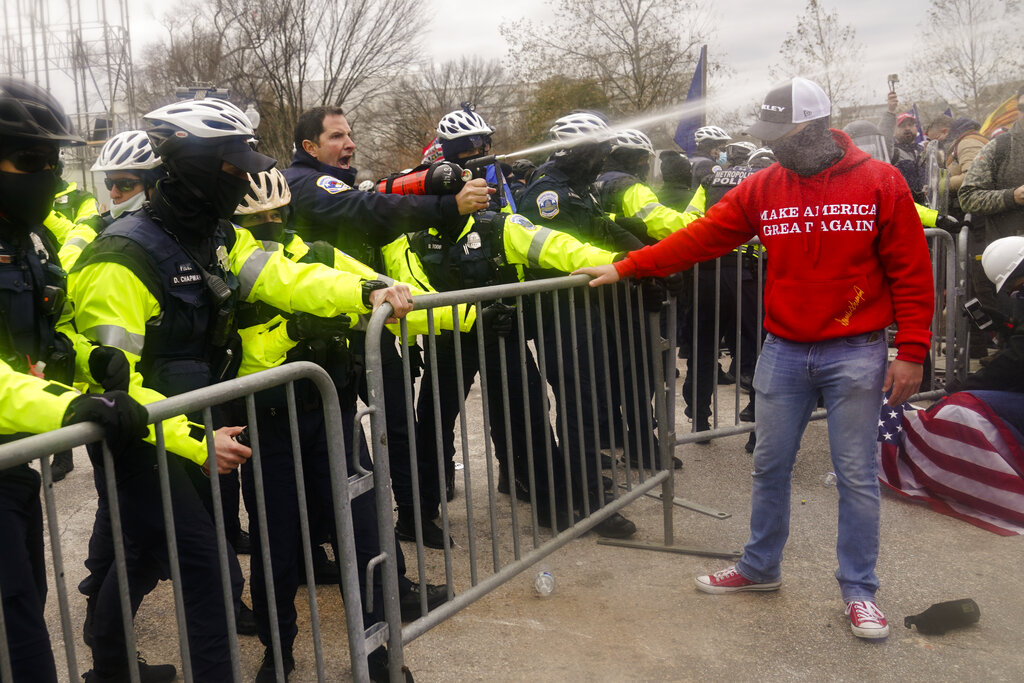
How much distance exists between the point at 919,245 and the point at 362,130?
3588cm

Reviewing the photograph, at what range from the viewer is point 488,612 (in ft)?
12.5

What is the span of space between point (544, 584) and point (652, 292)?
4.68ft

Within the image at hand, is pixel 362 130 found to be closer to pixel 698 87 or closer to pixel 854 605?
pixel 698 87

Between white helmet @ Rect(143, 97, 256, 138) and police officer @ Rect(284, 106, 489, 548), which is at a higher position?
white helmet @ Rect(143, 97, 256, 138)

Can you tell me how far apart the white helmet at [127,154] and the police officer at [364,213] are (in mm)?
877

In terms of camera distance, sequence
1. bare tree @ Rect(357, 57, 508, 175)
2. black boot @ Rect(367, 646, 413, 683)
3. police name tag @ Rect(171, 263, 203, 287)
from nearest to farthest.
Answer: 1. police name tag @ Rect(171, 263, 203, 287)
2. black boot @ Rect(367, 646, 413, 683)
3. bare tree @ Rect(357, 57, 508, 175)

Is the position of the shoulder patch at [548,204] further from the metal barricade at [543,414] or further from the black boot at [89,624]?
the black boot at [89,624]

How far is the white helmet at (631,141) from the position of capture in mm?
5668

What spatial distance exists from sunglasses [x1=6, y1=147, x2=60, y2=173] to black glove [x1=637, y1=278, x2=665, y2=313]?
2486mm

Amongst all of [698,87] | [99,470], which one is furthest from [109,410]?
[698,87]

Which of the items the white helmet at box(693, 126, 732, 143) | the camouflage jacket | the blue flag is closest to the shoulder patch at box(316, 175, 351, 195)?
the camouflage jacket

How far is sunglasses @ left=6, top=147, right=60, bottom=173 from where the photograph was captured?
2.46 meters

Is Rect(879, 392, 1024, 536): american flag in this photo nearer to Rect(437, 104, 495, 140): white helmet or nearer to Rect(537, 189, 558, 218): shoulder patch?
Rect(537, 189, 558, 218): shoulder patch

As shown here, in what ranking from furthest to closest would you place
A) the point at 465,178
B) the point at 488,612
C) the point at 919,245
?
the point at 465,178, the point at 488,612, the point at 919,245
